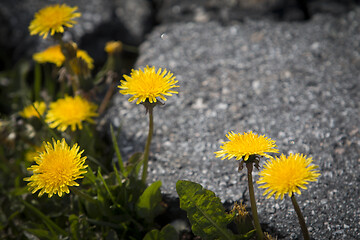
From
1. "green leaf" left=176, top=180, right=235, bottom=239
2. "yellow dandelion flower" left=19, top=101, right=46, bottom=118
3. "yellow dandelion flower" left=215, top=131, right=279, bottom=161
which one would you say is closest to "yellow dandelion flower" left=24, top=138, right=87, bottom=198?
"green leaf" left=176, top=180, right=235, bottom=239

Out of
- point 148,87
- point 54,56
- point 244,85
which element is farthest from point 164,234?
point 54,56

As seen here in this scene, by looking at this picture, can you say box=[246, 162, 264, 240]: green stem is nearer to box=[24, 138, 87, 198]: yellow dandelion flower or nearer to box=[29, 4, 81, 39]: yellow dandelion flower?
box=[24, 138, 87, 198]: yellow dandelion flower

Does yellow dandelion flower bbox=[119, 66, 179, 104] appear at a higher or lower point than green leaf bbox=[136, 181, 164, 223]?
higher

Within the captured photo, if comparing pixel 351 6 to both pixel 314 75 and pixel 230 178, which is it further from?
pixel 230 178

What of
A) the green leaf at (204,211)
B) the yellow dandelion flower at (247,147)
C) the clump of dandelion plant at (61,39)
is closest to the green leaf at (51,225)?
the green leaf at (204,211)

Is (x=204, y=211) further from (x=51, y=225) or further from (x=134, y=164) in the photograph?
(x=51, y=225)

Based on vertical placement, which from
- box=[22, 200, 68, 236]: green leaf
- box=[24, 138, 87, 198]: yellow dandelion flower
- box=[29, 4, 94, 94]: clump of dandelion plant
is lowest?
box=[22, 200, 68, 236]: green leaf

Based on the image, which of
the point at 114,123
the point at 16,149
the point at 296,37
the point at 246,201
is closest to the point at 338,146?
the point at 246,201

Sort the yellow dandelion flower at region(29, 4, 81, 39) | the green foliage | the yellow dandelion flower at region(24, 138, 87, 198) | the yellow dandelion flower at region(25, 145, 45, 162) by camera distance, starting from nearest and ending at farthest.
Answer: the yellow dandelion flower at region(24, 138, 87, 198) < the green foliage < the yellow dandelion flower at region(29, 4, 81, 39) < the yellow dandelion flower at region(25, 145, 45, 162)
